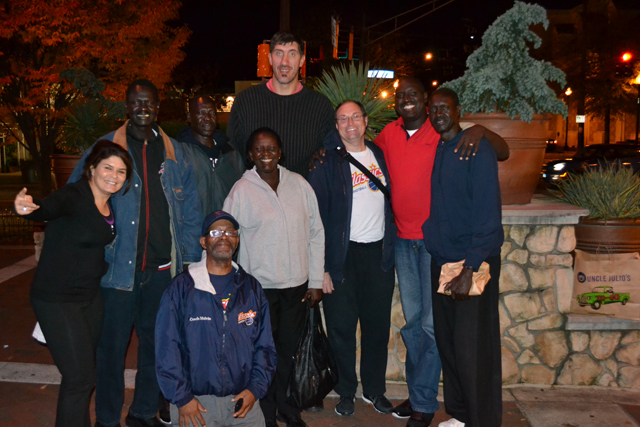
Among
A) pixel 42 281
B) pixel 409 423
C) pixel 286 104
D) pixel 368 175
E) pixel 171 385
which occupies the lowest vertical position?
pixel 409 423

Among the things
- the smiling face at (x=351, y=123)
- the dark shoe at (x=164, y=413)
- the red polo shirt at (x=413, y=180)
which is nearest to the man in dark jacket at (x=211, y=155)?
the smiling face at (x=351, y=123)

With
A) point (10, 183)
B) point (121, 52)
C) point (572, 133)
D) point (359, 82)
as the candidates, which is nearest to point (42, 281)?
point (359, 82)

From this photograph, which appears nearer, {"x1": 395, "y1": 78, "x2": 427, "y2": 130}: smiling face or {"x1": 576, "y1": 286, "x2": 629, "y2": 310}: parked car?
{"x1": 395, "y1": 78, "x2": 427, "y2": 130}: smiling face

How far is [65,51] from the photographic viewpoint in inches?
468

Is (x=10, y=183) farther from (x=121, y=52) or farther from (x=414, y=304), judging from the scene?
(x=414, y=304)

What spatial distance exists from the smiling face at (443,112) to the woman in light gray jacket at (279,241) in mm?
1005

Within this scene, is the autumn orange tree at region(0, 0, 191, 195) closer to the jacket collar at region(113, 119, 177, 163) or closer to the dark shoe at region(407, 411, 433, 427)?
the jacket collar at region(113, 119, 177, 163)

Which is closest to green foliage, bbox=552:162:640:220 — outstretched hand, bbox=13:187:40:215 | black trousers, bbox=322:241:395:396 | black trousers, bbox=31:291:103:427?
black trousers, bbox=322:241:395:396

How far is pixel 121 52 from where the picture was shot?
12016mm

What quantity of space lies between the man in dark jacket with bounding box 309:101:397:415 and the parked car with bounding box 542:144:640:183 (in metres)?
15.7

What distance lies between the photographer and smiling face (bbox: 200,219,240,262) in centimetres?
331

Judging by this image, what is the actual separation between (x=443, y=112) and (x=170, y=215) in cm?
196

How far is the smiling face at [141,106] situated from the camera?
12.1ft

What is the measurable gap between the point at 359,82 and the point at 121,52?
826 centimetres
